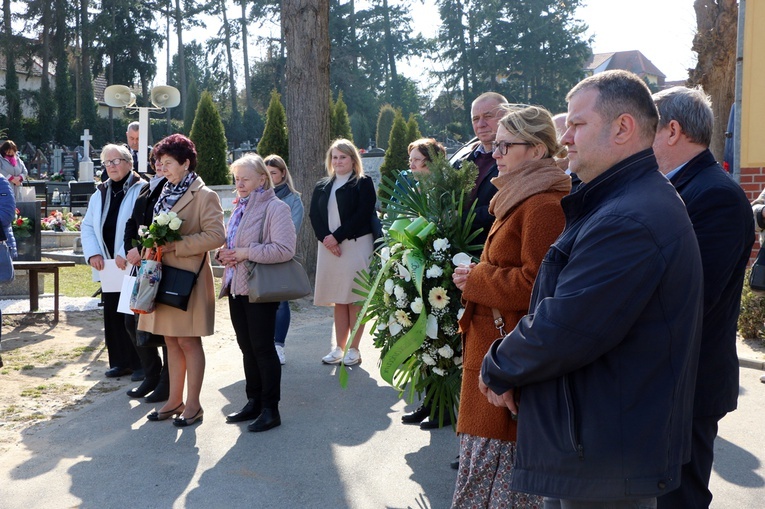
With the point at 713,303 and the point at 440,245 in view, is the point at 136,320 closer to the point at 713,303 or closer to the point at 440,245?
the point at 440,245

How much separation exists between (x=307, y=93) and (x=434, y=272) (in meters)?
7.72

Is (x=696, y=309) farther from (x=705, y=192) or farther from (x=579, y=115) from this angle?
(x=705, y=192)

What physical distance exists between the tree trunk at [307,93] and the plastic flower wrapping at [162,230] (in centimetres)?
588

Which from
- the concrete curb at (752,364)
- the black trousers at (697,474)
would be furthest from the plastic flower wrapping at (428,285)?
the concrete curb at (752,364)

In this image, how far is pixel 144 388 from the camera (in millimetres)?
6414

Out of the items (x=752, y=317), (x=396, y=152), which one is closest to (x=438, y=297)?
(x=752, y=317)

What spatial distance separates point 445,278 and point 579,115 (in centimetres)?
191

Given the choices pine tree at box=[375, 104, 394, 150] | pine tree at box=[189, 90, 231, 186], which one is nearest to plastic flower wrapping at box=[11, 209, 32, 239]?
pine tree at box=[189, 90, 231, 186]

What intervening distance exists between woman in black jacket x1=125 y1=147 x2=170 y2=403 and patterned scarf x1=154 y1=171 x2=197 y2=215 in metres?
0.16

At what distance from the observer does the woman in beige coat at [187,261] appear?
5570 mm

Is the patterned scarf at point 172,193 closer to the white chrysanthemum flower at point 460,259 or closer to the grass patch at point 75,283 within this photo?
the white chrysanthemum flower at point 460,259

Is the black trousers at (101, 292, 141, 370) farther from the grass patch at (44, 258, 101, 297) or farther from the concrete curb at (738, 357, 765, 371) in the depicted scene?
the concrete curb at (738, 357, 765, 371)

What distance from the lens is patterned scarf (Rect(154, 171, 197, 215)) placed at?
563 centimetres

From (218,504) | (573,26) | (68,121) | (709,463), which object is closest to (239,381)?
(218,504)
